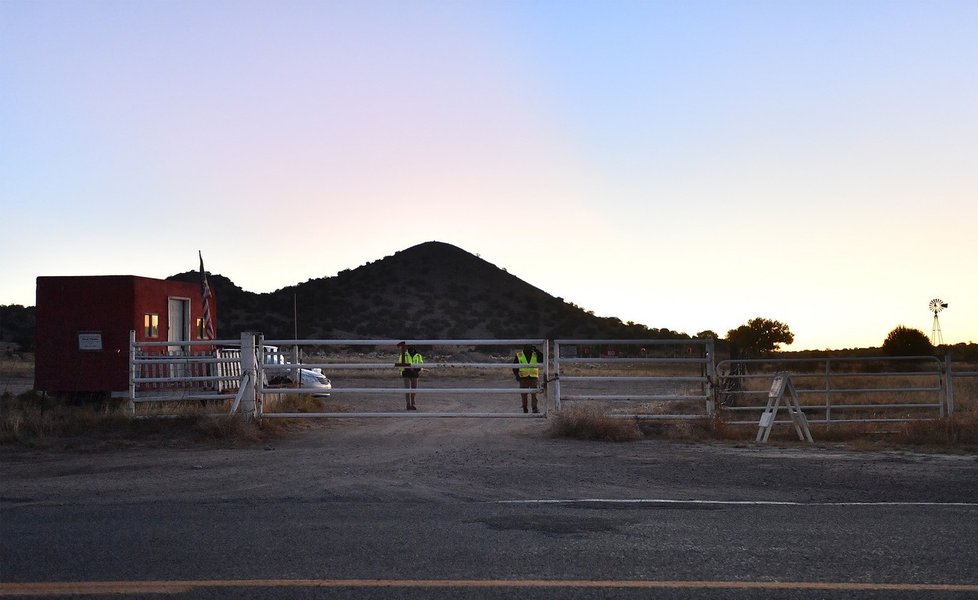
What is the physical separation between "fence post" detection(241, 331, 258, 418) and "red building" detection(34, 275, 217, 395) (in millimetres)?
6185

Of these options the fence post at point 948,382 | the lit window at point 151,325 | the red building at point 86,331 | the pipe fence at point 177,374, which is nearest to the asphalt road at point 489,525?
the pipe fence at point 177,374

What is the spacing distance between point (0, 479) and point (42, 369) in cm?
1150

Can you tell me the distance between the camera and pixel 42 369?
21719 millimetres

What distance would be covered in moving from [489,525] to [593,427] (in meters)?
8.06

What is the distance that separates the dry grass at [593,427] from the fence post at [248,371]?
5351 mm

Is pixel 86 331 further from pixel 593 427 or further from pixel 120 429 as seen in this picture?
pixel 593 427

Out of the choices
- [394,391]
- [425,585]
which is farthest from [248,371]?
[425,585]

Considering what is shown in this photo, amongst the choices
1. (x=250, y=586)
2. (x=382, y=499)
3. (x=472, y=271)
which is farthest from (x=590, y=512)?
(x=472, y=271)

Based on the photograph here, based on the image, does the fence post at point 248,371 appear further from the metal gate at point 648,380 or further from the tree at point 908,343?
the tree at point 908,343

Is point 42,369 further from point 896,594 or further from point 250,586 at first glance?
point 896,594

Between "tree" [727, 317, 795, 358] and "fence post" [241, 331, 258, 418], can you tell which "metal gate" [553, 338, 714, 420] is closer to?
"fence post" [241, 331, 258, 418]

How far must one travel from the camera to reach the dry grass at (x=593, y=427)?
15680 mm

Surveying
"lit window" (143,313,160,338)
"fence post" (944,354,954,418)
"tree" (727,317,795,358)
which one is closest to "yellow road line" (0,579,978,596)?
"fence post" (944,354,954,418)

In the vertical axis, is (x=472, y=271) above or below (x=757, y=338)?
above
